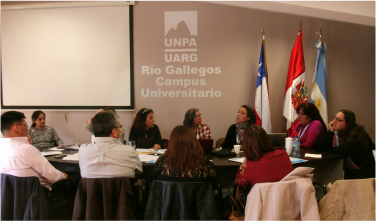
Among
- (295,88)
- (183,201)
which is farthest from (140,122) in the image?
(295,88)

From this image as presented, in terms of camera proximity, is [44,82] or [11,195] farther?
[44,82]

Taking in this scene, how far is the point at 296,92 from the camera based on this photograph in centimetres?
418

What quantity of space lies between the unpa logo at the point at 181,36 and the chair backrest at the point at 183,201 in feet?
9.65

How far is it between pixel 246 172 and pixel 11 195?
5.97ft

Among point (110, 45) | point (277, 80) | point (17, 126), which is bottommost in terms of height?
point (17, 126)

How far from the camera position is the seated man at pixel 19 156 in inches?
78.7

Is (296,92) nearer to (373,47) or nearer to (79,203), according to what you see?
(373,47)

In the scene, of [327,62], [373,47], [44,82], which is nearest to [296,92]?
[327,62]

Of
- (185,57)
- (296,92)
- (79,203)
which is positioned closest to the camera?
(79,203)

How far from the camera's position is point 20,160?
200 centimetres

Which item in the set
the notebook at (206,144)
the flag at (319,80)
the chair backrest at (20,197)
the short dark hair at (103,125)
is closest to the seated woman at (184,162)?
the short dark hair at (103,125)

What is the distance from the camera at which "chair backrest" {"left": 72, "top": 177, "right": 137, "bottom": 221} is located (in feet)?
6.18

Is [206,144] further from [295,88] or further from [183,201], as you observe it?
[295,88]

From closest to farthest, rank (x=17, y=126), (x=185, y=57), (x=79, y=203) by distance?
1. (x=79, y=203)
2. (x=17, y=126)
3. (x=185, y=57)
